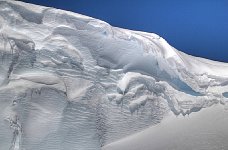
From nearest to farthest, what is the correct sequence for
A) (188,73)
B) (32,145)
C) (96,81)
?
(32,145), (96,81), (188,73)

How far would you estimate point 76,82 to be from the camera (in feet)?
3.14

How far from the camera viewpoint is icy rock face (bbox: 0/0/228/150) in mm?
885

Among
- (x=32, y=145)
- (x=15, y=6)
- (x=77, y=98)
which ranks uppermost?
(x=15, y=6)

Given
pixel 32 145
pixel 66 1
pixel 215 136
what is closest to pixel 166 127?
pixel 215 136

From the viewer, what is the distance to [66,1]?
3.87 feet

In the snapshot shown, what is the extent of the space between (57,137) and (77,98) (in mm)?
113

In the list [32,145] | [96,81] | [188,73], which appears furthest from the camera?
[188,73]

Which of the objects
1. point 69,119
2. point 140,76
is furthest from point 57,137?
point 140,76

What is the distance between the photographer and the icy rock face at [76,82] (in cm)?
89

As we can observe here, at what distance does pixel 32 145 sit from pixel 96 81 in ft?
0.79

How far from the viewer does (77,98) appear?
3.09 ft

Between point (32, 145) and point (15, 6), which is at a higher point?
point (15, 6)

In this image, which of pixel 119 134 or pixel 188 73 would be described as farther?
pixel 188 73

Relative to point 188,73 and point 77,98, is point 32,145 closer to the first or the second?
point 77,98
